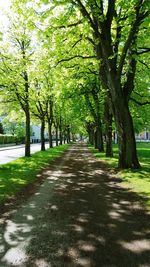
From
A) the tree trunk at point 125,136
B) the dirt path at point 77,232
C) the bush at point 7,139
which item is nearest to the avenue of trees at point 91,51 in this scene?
the tree trunk at point 125,136

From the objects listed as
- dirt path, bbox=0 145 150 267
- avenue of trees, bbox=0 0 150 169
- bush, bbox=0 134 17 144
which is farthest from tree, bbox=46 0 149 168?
bush, bbox=0 134 17 144

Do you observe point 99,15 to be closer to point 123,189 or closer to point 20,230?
point 123,189

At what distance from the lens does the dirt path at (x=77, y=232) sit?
17.5 ft

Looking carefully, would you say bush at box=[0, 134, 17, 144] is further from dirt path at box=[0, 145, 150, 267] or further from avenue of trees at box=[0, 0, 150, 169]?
dirt path at box=[0, 145, 150, 267]

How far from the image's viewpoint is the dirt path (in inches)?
210

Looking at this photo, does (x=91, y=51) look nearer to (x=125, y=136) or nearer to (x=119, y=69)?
(x=119, y=69)

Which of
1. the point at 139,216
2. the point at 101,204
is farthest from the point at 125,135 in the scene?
the point at 139,216

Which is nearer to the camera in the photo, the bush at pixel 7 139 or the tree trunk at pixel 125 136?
the tree trunk at pixel 125 136

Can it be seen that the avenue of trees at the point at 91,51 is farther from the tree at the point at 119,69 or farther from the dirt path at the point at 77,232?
the dirt path at the point at 77,232

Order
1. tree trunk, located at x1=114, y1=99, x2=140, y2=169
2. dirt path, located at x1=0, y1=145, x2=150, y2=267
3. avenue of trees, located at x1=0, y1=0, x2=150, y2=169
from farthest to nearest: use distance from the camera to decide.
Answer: tree trunk, located at x1=114, y1=99, x2=140, y2=169, avenue of trees, located at x1=0, y1=0, x2=150, y2=169, dirt path, located at x1=0, y1=145, x2=150, y2=267

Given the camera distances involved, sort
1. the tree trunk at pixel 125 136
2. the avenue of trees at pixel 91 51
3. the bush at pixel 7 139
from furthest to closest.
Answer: the bush at pixel 7 139, the tree trunk at pixel 125 136, the avenue of trees at pixel 91 51

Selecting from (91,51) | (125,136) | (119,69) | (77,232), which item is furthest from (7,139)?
(77,232)

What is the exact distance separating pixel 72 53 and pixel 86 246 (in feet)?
51.3

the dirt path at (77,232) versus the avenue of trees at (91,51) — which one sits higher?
the avenue of trees at (91,51)
